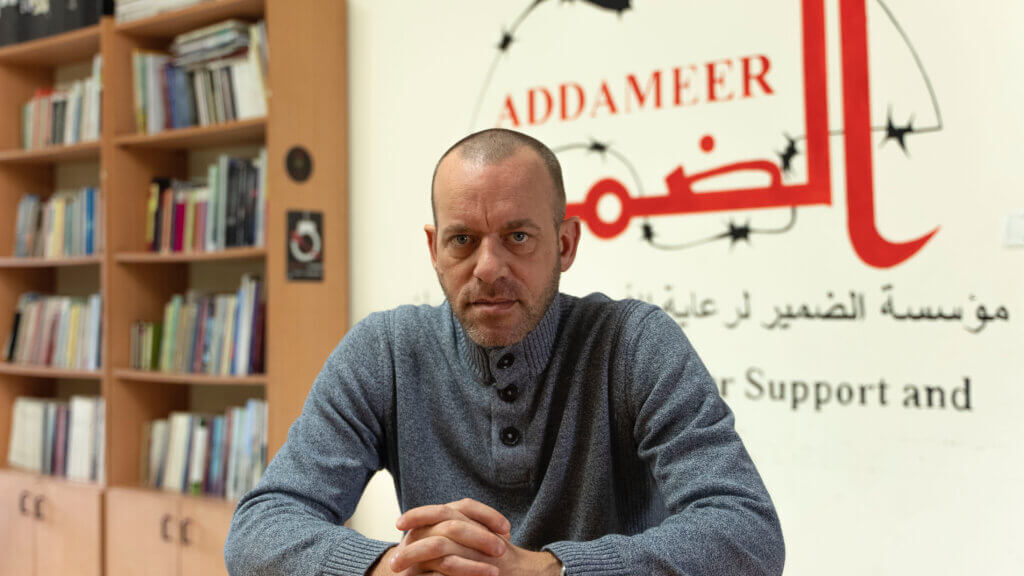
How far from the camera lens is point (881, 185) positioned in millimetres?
2125

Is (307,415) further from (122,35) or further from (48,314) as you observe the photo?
(48,314)

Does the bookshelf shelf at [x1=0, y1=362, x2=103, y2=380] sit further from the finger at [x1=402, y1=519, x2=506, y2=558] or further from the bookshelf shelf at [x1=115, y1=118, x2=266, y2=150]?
the finger at [x1=402, y1=519, x2=506, y2=558]

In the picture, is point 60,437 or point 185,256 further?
point 60,437

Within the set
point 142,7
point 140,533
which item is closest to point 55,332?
point 140,533

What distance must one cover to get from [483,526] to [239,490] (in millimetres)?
2049

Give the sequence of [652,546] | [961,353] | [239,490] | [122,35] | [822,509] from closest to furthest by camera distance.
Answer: [652,546] → [961,353] → [822,509] → [239,490] → [122,35]

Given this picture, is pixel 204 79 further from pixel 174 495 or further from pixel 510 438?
pixel 510 438

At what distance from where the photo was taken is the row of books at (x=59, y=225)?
3480mm

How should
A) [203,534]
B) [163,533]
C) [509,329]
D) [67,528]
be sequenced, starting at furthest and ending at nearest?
[67,528] < [163,533] < [203,534] < [509,329]

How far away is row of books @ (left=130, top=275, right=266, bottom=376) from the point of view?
2939 millimetres

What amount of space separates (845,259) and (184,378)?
221 centimetres

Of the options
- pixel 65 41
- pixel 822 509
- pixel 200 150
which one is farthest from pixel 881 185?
pixel 65 41

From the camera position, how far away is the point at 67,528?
332 centimetres

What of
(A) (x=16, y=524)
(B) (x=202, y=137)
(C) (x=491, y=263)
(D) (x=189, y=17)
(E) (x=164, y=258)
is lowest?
(A) (x=16, y=524)
